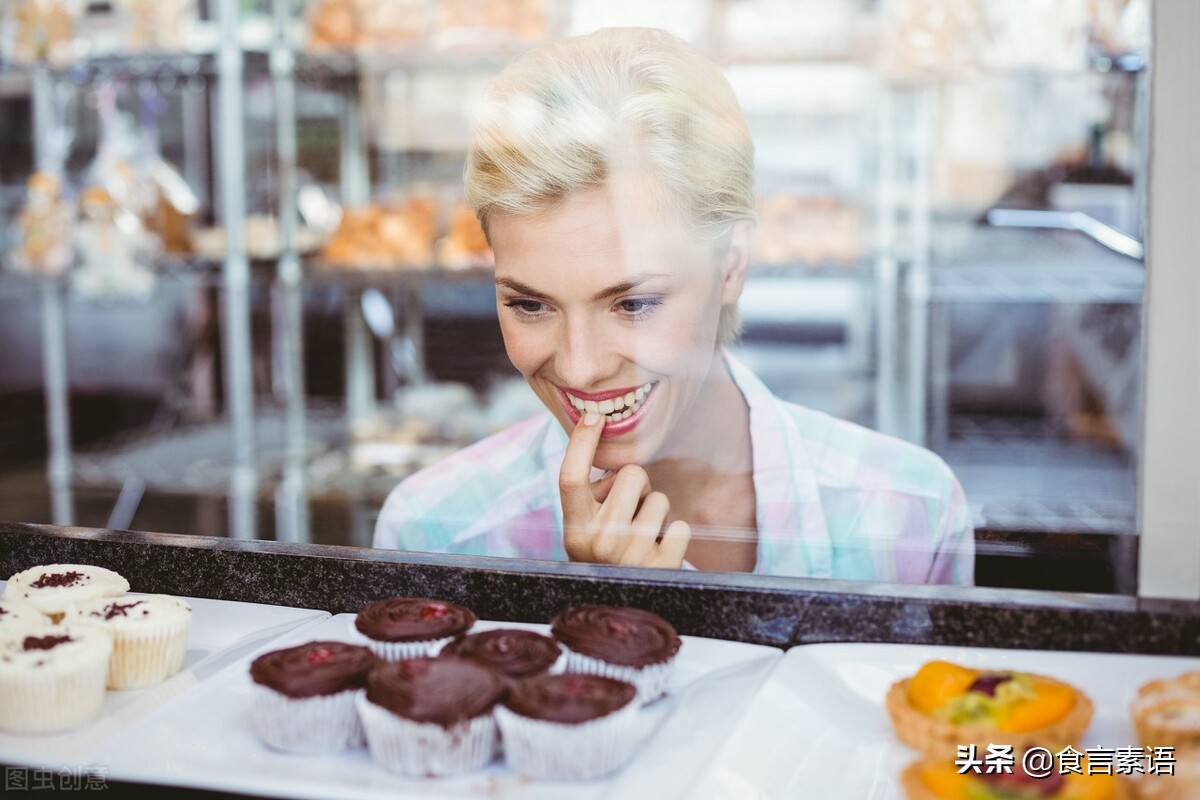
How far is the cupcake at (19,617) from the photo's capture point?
1.10 m

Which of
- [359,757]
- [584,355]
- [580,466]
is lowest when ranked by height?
[359,757]

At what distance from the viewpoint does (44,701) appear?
964mm

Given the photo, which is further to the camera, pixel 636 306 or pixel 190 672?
pixel 636 306

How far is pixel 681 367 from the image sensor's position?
4.55ft

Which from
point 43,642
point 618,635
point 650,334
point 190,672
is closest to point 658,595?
point 618,635

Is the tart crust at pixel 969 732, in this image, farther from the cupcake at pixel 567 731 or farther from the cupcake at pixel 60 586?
the cupcake at pixel 60 586

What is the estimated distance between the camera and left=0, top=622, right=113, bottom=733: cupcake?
3.16 ft

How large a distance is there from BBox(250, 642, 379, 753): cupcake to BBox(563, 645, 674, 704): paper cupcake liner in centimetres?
18

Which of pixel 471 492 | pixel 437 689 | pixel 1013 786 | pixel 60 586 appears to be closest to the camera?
pixel 1013 786

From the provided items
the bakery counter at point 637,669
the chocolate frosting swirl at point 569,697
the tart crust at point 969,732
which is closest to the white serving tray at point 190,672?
the bakery counter at point 637,669

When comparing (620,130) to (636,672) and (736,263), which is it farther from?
(636,672)

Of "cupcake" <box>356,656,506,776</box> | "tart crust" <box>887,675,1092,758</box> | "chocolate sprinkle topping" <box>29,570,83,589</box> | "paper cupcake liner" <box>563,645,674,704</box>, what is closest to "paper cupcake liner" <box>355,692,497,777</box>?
"cupcake" <box>356,656,506,776</box>

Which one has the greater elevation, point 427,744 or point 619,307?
→ point 619,307

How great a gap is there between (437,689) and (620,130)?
2.19 feet
